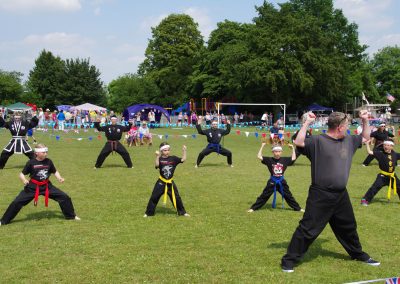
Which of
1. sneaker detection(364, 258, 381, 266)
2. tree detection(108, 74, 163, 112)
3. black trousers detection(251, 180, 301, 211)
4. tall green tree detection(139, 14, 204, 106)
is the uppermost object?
tall green tree detection(139, 14, 204, 106)

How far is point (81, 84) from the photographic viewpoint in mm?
75500

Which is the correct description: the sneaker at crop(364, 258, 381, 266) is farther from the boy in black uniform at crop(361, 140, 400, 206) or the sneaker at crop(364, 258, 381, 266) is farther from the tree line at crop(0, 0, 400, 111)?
the tree line at crop(0, 0, 400, 111)

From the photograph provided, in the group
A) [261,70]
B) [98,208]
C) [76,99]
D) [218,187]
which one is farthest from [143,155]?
[76,99]

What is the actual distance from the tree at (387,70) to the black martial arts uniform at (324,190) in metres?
72.5

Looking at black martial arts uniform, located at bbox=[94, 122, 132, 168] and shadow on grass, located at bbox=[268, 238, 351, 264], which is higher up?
black martial arts uniform, located at bbox=[94, 122, 132, 168]

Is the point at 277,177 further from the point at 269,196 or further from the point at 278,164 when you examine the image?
the point at 269,196

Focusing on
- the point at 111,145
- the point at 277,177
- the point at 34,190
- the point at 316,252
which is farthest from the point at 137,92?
the point at 316,252

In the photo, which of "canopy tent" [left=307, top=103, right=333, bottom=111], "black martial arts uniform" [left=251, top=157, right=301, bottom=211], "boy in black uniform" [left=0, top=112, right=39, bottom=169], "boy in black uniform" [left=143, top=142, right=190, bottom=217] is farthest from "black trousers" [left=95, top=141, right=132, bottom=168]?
"canopy tent" [left=307, top=103, right=333, bottom=111]

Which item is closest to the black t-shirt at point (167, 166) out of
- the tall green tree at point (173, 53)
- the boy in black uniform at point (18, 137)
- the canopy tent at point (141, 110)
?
the boy in black uniform at point (18, 137)

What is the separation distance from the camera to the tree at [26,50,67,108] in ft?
246

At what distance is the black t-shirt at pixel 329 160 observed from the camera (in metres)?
6.02

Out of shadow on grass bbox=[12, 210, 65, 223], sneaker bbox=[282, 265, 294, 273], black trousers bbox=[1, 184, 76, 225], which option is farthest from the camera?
shadow on grass bbox=[12, 210, 65, 223]

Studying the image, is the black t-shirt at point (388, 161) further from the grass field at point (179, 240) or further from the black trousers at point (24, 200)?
the black trousers at point (24, 200)

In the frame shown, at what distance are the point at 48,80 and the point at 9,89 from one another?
8569 millimetres
